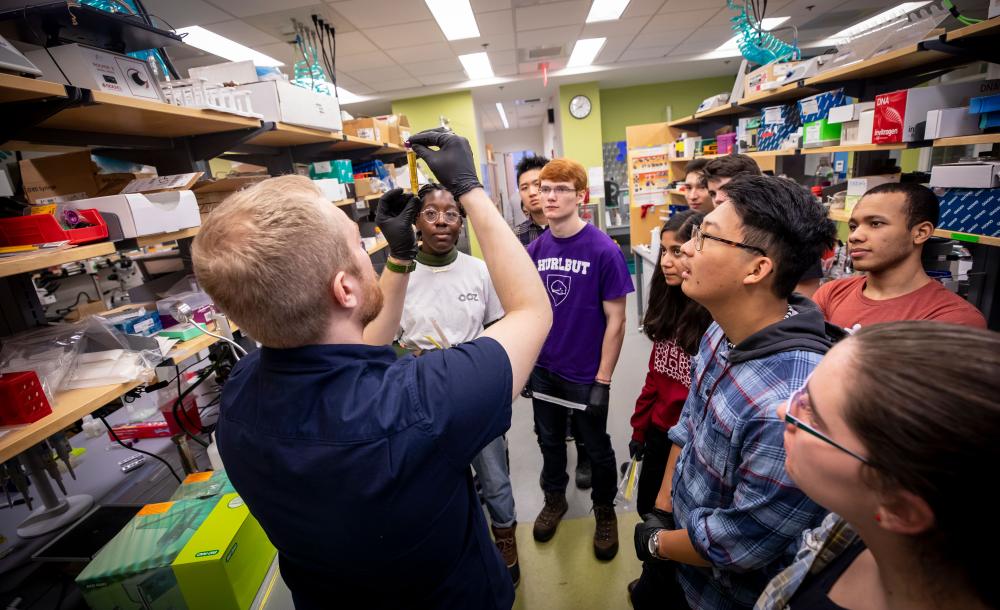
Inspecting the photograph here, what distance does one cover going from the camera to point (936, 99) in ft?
5.98

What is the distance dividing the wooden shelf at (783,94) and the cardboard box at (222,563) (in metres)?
3.60

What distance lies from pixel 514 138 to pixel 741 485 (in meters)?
16.1

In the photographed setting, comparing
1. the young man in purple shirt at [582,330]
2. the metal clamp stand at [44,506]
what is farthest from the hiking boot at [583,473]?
the metal clamp stand at [44,506]

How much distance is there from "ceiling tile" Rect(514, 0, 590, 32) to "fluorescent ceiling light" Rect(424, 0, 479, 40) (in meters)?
0.51

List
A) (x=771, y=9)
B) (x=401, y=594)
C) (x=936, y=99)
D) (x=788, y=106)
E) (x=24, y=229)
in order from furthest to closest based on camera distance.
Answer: (x=771, y=9) < (x=788, y=106) < (x=936, y=99) < (x=24, y=229) < (x=401, y=594)

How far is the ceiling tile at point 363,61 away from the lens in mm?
5172

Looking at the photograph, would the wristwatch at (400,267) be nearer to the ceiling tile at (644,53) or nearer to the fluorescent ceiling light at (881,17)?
the ceiling tile at (644,53)

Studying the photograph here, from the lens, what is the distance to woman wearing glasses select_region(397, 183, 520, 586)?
6.25 ft

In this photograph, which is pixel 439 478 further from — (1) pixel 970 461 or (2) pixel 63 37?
(2) pixel 63 37

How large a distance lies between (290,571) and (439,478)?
461mm

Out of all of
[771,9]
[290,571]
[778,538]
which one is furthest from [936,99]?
[771,9]

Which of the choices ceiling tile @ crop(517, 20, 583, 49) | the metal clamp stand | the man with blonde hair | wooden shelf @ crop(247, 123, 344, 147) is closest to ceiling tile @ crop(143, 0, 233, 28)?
wooden shelf @ crop(247, 123, 344, 147)

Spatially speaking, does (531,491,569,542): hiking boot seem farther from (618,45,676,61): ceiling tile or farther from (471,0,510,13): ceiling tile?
(618,45,676,61): ceiling tile

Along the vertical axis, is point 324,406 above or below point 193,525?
above
